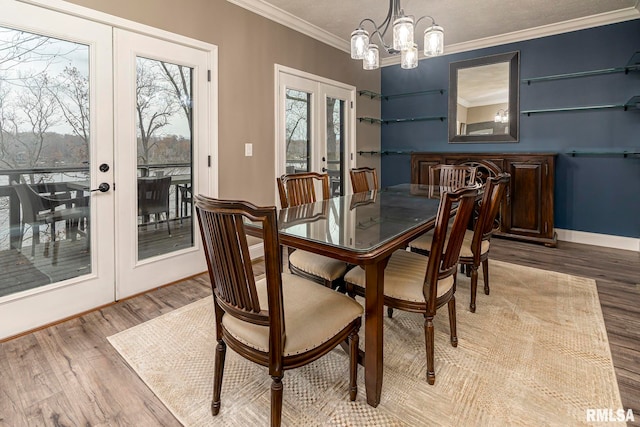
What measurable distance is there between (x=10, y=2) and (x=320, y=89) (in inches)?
117

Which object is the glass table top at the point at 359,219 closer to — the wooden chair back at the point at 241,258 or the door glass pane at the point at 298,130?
the wooden chair back at the point at 241,258

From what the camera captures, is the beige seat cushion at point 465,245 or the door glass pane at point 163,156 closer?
the beige seat cushion at point 465,245

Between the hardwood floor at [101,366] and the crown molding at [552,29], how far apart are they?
2814 millimetres

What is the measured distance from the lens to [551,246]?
4.04 meters

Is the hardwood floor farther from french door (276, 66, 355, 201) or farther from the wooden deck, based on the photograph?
french door (276, 66, 355, 201)

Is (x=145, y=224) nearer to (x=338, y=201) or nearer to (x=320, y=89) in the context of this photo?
(x=338, y=201)

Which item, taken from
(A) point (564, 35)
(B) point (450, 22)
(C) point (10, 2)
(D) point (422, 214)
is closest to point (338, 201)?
(D) point (422, 214)

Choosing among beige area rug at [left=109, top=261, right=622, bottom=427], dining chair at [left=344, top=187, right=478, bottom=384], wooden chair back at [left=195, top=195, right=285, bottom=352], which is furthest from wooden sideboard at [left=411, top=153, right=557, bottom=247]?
wooden chair back at [left=195, top=195, right=285, bottom=352]

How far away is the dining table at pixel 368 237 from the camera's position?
1.42 metres

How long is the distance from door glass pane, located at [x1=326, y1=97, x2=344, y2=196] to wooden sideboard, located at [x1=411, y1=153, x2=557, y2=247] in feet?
5.56

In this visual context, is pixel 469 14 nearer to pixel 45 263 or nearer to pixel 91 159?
pixel 91 159

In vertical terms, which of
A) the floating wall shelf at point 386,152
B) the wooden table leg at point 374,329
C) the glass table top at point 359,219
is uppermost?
the floating wall shelf at point 386,152

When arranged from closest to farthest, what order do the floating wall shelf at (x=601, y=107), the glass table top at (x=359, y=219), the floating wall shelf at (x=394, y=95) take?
1. the glass table top at (x=359, y=219)
2. the floating wall shelf at (x=601, y=107)
3. the floating wall shelf at (x=394, y=95)

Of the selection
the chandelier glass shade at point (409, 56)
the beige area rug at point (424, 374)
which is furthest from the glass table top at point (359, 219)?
the chandelier glass shade at point (409, 56)
